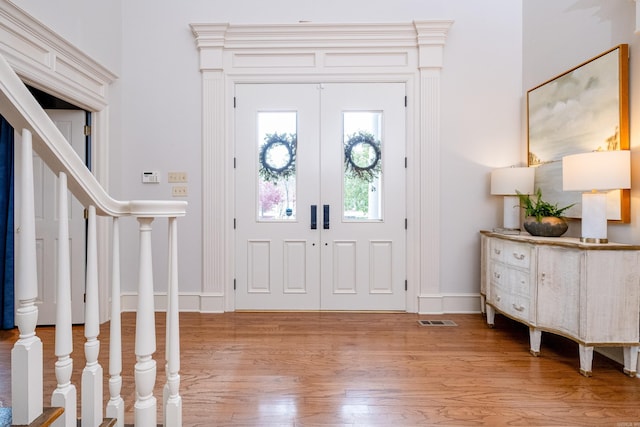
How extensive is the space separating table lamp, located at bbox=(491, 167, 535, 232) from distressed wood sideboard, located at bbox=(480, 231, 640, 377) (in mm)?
547

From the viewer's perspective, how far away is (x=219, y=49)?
3604mm

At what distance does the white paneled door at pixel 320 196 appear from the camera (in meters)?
3.65

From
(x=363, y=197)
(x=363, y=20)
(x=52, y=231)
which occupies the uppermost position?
(x=363, y=20)

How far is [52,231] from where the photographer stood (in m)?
3.16

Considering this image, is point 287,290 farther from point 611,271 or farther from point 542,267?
point 611,271

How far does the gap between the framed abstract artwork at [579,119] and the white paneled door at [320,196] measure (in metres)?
1.22

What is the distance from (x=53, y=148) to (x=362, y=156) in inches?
115

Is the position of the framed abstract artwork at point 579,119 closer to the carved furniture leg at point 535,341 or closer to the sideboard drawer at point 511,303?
the sideboard drawer at point 511,303

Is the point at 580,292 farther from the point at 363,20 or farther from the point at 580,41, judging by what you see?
the point at 363,20

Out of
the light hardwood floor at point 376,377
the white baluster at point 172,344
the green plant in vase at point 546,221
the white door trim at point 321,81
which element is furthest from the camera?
the white door trim at point 321,81

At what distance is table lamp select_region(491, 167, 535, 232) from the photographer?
10.6 feet

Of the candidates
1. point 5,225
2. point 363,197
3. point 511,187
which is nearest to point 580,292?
point 511,187

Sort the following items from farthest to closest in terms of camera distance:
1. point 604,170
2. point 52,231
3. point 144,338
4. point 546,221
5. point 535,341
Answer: point 52,231
point 546,221
point 535,341
point 604,170
point 144,338

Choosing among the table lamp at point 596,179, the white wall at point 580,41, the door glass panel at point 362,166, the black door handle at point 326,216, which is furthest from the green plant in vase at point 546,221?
the black door handle at point 326,216
